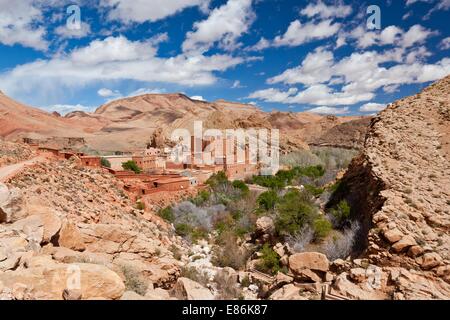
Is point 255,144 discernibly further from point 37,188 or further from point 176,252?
point 37,188

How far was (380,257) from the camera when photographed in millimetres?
7859

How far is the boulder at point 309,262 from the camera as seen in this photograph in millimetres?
8625

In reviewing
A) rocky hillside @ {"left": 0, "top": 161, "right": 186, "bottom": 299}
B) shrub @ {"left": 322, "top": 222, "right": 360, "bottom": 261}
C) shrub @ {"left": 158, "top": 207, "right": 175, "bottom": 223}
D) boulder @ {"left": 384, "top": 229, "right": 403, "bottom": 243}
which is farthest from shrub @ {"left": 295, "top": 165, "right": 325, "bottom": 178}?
boulder @ {"left": 384, "top": 229, "right": 403, "bottom": 243}

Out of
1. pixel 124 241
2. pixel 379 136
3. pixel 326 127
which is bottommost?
pixel 124 241

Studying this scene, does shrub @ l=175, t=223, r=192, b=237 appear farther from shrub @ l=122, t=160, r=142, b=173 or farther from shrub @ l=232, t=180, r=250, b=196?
shrub @ l=122, t=160, r=142, b=173

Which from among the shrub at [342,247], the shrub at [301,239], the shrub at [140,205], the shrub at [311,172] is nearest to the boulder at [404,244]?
the shrub at [342,247]

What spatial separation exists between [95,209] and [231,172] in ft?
63.8

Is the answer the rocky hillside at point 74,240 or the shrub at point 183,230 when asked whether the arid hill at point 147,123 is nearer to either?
the shrub at point 183,230

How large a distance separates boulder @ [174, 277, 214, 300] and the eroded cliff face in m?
3.34

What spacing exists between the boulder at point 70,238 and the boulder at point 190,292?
2881 mm

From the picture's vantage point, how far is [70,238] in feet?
27.0

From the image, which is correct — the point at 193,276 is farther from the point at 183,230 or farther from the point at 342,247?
the point at 183,230

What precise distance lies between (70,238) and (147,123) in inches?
4287

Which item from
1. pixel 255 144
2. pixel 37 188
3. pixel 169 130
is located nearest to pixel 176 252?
pixel 37 188
